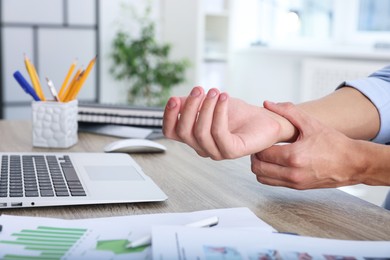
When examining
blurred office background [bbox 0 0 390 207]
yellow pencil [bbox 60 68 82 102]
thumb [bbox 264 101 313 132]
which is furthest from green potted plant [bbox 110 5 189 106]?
thumb [bbox 264 101 313 132]

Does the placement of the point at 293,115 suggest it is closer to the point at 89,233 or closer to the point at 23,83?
the point at 89,233

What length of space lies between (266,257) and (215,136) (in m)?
0.21

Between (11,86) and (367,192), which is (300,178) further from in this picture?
(11,86)

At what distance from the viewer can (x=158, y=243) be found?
526mm

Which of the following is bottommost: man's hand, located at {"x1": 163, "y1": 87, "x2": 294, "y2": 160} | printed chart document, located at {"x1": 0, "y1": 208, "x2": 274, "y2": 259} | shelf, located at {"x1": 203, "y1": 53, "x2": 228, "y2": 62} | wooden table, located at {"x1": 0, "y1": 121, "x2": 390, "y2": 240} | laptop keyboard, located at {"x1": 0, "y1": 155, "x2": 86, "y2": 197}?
wooden table, located at {"x1": 0, "y1": 121, "x2": 390, "y2": 240}

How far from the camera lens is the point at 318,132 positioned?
784mm

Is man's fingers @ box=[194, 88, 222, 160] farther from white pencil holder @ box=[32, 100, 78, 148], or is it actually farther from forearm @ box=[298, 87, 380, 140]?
white pencil holder @ box=[32, 100, 78, 148]

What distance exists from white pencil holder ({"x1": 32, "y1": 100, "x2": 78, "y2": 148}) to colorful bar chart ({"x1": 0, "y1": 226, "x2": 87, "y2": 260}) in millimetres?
512

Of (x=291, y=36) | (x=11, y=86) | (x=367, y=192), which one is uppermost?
(x=291, y=36)

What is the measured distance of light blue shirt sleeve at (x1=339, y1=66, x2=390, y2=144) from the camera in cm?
94

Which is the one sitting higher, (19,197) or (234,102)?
(234,102)

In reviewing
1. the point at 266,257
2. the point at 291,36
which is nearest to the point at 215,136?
the point at 266,257

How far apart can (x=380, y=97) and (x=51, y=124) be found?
0.60 m

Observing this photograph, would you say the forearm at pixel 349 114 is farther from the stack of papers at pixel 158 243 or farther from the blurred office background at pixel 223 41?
the blurred office background at pixel 223 41
